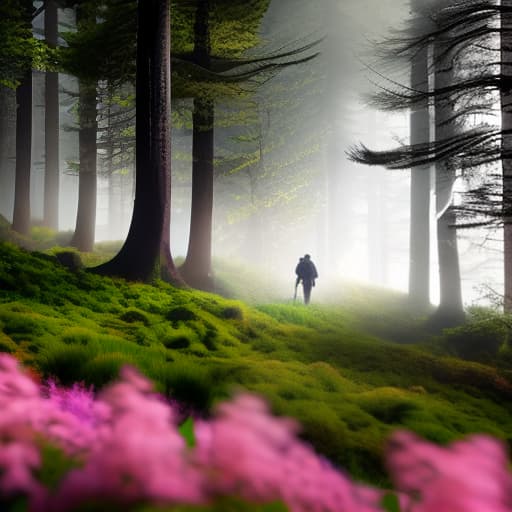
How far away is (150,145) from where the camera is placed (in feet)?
28.3

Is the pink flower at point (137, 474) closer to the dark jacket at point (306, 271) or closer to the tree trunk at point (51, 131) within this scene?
the dark jacket at point (306, 271)

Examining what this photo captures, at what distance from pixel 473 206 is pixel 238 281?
10323 mm

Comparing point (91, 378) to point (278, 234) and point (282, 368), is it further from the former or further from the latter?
point (278, 234)

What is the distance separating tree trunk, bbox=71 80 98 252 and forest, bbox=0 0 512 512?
0.08 meters

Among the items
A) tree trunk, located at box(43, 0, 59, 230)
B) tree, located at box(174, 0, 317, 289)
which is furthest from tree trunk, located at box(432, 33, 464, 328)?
tree trunk, located at box(43, 0, 59, 230)

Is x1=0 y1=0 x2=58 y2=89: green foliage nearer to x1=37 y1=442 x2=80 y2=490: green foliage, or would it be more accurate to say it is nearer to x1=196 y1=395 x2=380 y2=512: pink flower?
x1=37 y1=442 x2=80 y2=490: green foliage

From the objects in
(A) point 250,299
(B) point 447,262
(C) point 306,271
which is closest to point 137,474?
(C) point 306,271

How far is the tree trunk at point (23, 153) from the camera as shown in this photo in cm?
1658

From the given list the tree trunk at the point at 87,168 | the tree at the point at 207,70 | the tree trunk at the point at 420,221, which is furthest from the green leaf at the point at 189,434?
the tree trunk at the point at 420,221

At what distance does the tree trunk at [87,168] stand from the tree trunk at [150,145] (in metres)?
7.70

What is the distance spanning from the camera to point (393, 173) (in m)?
40.9

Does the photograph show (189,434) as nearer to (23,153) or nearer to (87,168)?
(87,168)

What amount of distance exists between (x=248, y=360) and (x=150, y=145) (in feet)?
18.2

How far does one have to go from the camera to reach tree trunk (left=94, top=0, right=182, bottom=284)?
335 inches
